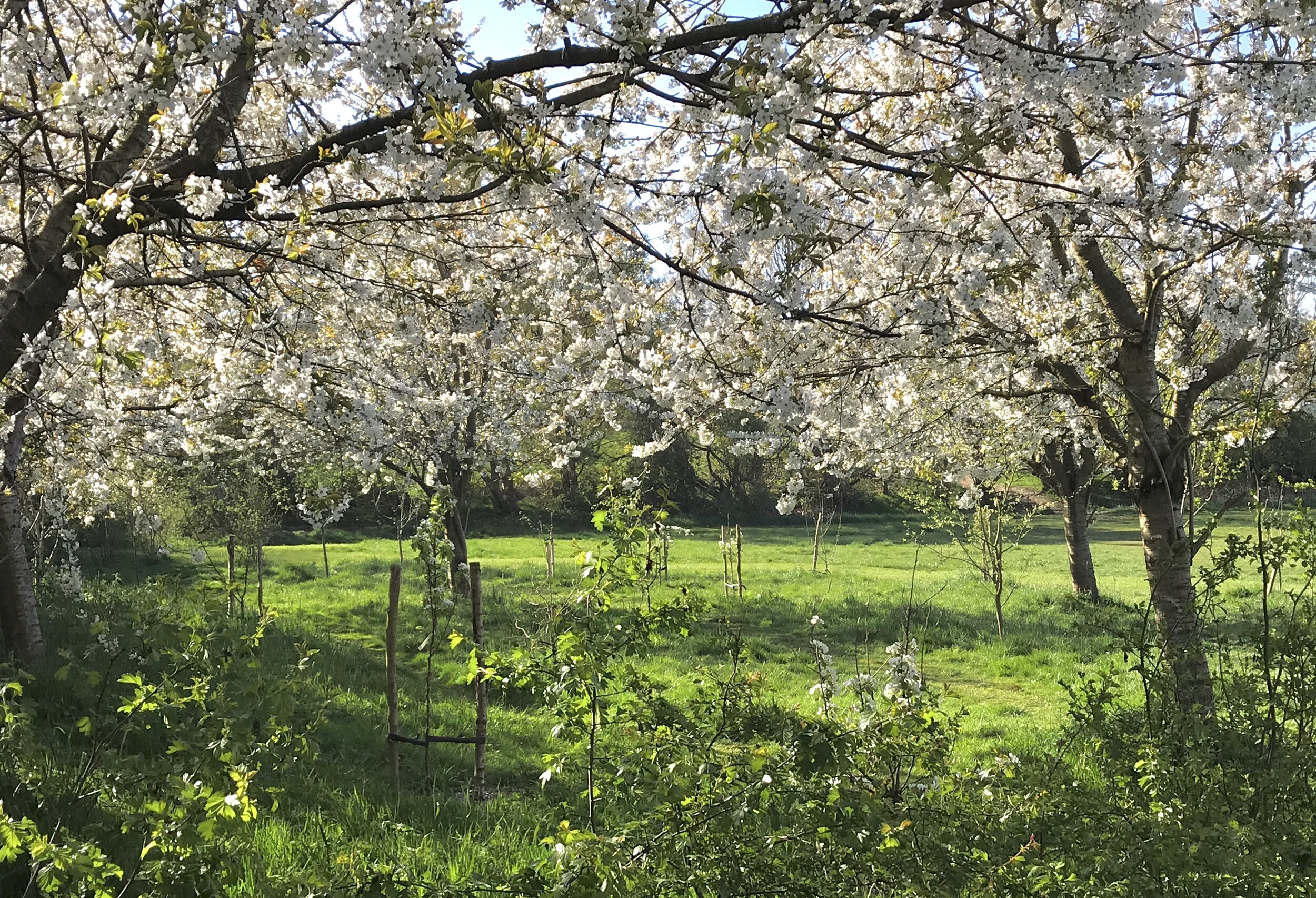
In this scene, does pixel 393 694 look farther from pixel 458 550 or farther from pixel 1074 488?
pixel 1074 488

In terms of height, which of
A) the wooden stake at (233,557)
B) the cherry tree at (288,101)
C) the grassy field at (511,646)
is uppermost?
the cherry tree at (288,101)

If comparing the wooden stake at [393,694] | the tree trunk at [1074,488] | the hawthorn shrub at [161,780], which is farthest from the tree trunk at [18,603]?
the tree trunk at [1074,488]

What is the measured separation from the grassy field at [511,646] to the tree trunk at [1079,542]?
667 millimetres

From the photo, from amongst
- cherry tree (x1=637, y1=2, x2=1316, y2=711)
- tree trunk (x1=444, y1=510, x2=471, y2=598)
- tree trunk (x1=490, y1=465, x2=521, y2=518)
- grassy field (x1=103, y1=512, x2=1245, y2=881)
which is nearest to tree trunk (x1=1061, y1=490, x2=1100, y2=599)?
grassy field (x1=103, y1=512, x2=1245, y2=881)

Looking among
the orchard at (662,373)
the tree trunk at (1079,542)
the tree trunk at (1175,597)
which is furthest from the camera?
the tree trunk at (1079,542)

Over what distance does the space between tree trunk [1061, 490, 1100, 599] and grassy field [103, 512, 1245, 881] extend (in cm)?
67

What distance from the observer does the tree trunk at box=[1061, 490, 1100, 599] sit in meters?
14.1

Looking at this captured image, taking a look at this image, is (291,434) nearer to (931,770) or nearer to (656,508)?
(656,508)

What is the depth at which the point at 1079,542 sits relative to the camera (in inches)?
571

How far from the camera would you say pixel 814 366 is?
6238 mm

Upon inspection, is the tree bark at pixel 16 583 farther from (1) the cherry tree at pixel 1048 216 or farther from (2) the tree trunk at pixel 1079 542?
(2) the tree trunk at pixel 1079 542

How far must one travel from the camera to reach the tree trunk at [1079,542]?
1414 centimetres

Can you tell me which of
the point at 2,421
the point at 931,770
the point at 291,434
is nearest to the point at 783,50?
the point at 931,770

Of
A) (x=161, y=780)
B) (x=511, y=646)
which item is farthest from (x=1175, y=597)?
(x=161, y=780)
